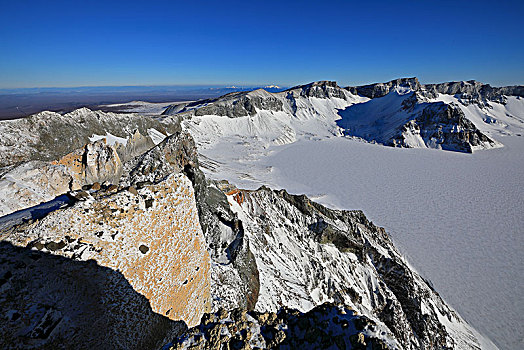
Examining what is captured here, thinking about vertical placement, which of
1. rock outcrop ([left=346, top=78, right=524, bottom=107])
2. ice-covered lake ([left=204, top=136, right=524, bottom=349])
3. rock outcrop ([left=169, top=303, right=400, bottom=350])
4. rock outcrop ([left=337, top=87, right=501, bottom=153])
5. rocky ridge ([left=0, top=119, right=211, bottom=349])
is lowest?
ice-covered lake ([left=204, top=136, right=524, bottom=349])

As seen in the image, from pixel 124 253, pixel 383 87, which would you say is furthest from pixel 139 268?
pixel 383 87

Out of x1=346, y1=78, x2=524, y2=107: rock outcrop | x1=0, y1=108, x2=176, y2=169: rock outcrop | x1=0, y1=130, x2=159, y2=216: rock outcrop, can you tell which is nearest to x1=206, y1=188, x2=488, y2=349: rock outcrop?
x1=0, y1=130, x2=159, y2=216: rock outcrop

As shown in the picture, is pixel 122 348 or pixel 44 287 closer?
A: pixel 44 287

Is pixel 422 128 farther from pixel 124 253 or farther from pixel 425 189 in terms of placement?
pixel 124 253

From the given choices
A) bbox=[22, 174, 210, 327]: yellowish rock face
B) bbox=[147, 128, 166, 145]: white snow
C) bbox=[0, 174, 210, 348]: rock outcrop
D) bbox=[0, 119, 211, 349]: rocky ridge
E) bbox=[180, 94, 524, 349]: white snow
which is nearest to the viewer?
bbox=[0, 119, 211, 349]: rocky ridge

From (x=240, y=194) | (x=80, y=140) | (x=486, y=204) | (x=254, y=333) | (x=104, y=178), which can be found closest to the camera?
(x=254, y=333)

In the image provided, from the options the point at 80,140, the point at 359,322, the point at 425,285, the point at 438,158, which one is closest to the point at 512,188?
the point at 438,158

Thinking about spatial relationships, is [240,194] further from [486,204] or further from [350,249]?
[486,204]

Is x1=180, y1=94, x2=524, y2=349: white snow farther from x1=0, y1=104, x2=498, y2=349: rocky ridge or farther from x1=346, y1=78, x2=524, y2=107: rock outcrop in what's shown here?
x1=346, y1=78, x2=524, y2=107: rock outcrop
